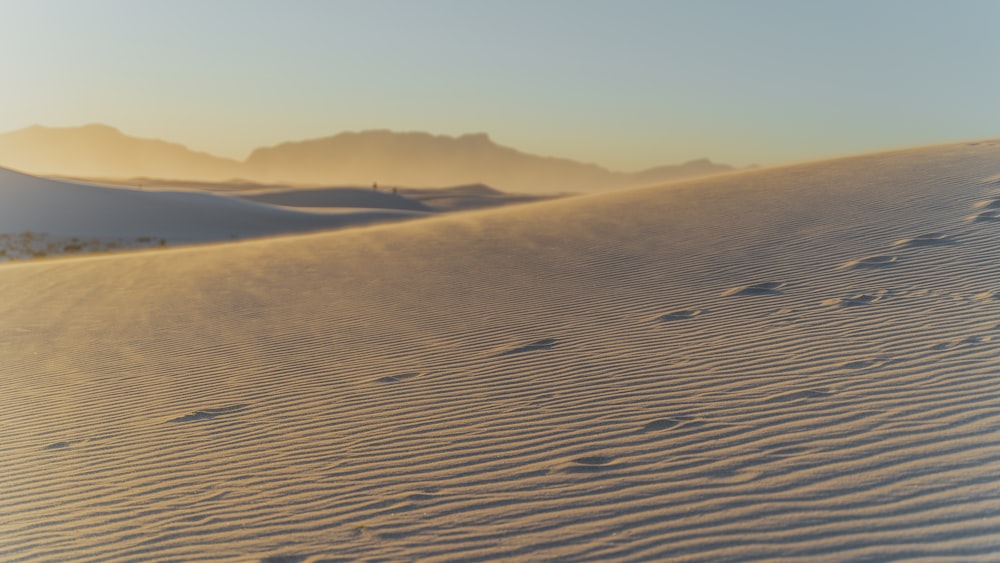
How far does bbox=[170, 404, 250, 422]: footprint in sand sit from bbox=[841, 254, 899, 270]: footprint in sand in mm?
6462

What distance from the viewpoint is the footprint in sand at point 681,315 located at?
27.8 ft

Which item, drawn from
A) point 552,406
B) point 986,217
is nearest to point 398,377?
point 552,406

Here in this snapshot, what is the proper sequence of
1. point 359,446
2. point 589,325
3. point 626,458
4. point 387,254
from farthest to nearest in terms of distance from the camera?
point 387,254, point 589,325, point 359,446, point 626,458

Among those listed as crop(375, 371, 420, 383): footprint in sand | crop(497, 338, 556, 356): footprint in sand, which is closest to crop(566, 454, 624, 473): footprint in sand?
crop(375, 371, 420, 383): footprint in sand

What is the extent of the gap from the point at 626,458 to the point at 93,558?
2811mm

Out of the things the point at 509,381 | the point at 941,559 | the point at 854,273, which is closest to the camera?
the point at 941,559

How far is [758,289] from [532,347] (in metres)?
2.78

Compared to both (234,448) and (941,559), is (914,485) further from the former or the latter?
(234,448)

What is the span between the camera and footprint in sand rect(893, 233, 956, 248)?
9914 millimetres

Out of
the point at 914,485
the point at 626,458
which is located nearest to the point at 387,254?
the point at 626,458

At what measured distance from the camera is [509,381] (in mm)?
6855

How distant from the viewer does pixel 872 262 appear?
962cm

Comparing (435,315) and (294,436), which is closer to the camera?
(294,436)

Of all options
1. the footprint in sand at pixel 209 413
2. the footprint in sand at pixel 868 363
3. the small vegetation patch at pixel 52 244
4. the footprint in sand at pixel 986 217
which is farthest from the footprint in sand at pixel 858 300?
the small vegetation patch at pixel 52 244
